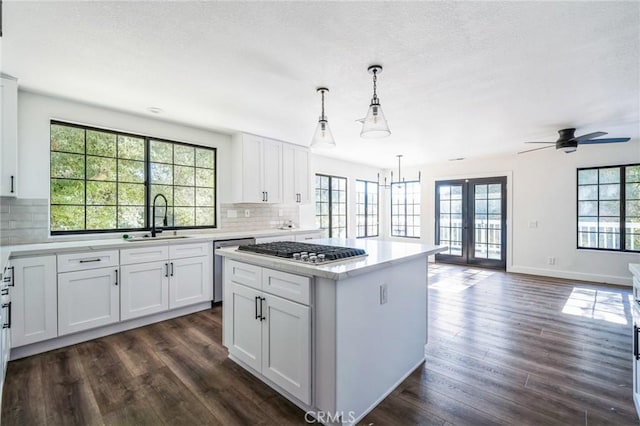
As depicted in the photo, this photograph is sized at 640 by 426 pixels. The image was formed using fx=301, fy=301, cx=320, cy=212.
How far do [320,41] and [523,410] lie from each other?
271cm

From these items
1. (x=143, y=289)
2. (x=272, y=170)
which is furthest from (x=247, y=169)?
(x=143, y=289)

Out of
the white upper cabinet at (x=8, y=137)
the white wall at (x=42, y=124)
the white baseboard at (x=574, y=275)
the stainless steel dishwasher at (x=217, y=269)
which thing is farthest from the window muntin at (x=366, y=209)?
the white upper cabinet at (x=8, y=137)

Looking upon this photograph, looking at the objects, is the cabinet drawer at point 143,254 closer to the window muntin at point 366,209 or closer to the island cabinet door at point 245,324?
the island cabinet door at point 245,324

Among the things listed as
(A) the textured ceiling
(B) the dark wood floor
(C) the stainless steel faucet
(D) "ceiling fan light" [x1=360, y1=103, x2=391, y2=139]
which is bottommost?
(B) the dark wood floor

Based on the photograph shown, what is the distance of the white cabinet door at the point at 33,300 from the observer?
2480 mm

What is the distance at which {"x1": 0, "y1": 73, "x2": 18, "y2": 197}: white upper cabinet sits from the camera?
257 centimetres

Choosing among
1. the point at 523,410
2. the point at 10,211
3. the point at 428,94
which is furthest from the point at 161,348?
Result: the point at 428,94

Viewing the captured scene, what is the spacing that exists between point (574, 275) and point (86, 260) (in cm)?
717

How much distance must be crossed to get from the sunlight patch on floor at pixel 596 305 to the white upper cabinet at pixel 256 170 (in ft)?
13.8

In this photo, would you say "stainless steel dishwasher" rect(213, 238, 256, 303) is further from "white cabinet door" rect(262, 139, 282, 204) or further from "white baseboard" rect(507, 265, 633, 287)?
"white baseboard" rect(507, 265, 633, 287)

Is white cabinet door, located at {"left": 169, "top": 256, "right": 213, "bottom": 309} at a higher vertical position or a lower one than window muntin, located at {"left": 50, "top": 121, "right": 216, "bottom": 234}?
lower

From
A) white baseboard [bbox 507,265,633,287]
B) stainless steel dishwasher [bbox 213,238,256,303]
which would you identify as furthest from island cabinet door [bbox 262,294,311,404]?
white baseboard [bbox 507,265,633,287]

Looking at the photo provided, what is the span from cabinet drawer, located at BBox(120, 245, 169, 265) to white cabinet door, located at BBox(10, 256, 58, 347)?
1.80 ft

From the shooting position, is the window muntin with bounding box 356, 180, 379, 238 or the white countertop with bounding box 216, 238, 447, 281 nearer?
the white countertop with bounding box 216, 238, 447, 281
